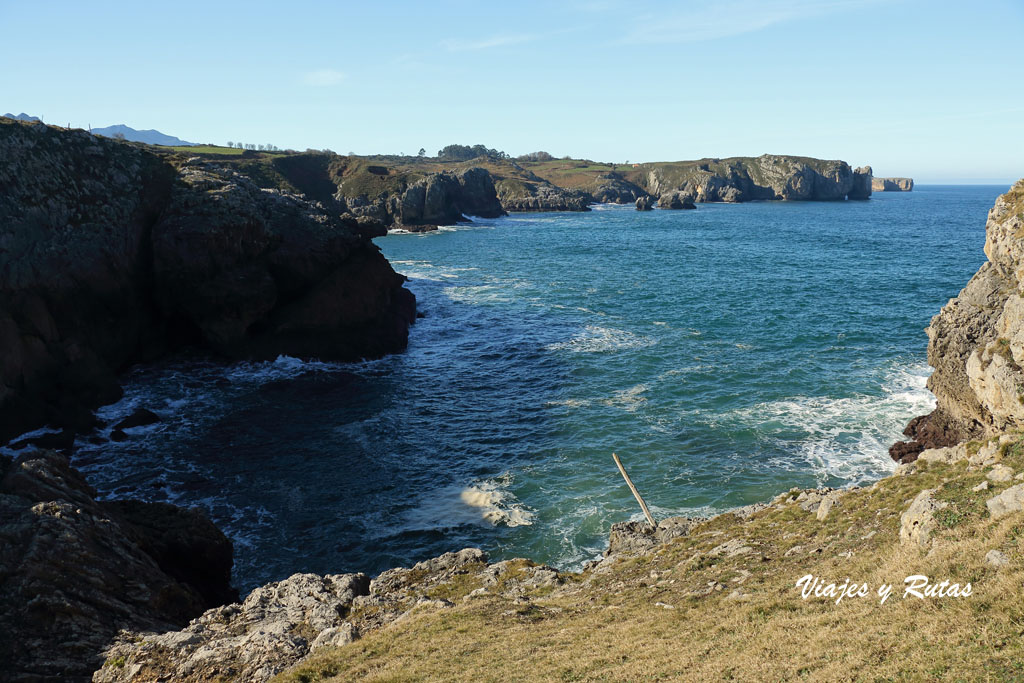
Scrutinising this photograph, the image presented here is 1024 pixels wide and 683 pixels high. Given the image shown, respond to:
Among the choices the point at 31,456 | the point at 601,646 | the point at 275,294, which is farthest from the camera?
the point at 275,294

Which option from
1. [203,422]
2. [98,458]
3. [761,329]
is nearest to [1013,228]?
[761,329]

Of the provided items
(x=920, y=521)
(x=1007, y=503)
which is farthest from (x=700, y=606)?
(x=1007, y=503)

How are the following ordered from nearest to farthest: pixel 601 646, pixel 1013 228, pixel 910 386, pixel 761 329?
1. pixel 601 646
2. pixel 1013 228
3. pixel 910 386
4. pixel 761 329

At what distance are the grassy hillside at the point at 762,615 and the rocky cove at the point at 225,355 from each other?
287mm

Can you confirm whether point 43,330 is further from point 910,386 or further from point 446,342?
point 910,386

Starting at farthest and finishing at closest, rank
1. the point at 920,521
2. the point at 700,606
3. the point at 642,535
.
→ the point at 642,535, the point at 700,606, the point at 920,521

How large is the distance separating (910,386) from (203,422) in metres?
45.8

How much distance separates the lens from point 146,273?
47594mm

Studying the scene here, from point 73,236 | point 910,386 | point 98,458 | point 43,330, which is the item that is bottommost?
point 98,458

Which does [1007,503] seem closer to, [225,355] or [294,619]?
[294,619]

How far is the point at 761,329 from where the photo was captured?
55.4m

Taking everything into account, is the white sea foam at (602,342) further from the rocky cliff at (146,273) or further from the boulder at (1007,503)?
the boulder at (1007,503)

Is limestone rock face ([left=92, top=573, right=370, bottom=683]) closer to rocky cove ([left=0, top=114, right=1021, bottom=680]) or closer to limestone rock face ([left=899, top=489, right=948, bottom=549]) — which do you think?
rocky cove ([left=0, top=114, right=1021, bottom=680])

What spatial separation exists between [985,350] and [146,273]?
175ft
